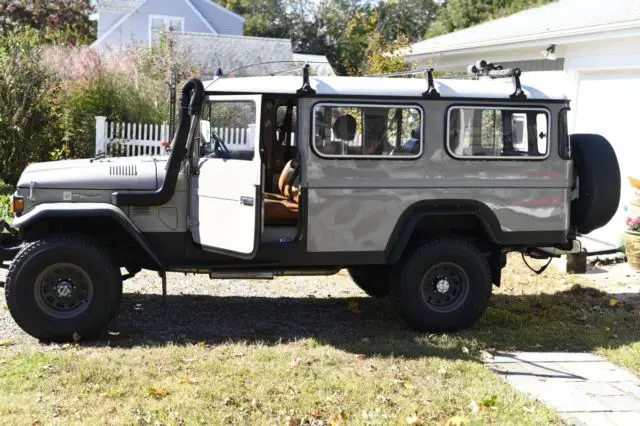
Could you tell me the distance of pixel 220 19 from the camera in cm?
4159

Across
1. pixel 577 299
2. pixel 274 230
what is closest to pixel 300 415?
pixel 274 230

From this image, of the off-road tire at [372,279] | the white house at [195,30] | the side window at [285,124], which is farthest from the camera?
the white house at [195,30]

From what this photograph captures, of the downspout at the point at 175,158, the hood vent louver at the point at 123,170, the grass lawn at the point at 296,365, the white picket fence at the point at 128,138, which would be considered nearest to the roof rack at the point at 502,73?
the grass lawn at the point at 296,365

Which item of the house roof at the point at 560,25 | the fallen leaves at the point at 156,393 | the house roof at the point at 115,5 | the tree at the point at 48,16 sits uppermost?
the house roof at the point at 115,5

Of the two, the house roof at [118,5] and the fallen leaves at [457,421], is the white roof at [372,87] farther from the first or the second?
the house roof at [118,5]

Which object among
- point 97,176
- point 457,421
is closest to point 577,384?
point 457,421

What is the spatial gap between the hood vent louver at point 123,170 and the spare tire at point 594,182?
3.90 meters

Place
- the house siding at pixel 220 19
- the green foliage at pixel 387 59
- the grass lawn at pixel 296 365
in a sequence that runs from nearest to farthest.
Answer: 1. the grass lawn at pixel 296 365
2. the green foliage at pixel 387 59
3. the house siding at pixel 220 19

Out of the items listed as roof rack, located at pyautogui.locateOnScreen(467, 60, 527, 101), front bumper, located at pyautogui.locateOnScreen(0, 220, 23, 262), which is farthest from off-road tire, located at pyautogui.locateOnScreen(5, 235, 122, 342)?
roof rack, located at pyautogui.locateOnScreen(467, 60, 527, 101)

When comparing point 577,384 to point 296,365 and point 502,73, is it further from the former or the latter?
point 502,73

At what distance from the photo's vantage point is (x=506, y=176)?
23.2ft

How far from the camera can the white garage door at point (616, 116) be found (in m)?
11.0

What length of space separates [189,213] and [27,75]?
28.1 ft

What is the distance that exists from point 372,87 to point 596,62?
6.00 m
